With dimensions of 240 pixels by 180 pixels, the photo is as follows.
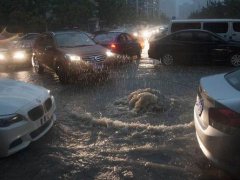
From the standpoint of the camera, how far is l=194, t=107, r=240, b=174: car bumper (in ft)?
12.6

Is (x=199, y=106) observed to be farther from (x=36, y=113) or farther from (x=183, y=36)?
(x=183, y=36)

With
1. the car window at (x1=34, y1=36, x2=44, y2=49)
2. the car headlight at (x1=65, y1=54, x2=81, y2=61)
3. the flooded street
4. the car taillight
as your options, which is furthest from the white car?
the car window at (x1=34, y1=36, x2=44, y2=49)

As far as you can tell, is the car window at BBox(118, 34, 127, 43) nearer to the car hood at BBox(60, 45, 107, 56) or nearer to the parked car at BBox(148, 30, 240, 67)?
the parked car at BBox(148, 30, 240, 67)

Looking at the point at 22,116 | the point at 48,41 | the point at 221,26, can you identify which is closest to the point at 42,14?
the point at 221,26

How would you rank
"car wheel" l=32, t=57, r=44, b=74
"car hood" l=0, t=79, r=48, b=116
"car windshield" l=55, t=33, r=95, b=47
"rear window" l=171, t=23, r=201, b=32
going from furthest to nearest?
"rear window" l=171, t=23, r=201, b=32 → "car wheel" l=32, t=57, r=44, b=74 → "car windshield" l=55, t=33, r=95, b=47 → "car hood" l=0, t=79, r=48, b=116

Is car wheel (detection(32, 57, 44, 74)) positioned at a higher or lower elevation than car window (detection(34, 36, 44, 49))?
lower

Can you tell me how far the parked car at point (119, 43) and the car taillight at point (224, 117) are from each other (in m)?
13.5

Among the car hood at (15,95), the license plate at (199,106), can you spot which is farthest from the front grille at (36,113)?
the license plate at (199,106)

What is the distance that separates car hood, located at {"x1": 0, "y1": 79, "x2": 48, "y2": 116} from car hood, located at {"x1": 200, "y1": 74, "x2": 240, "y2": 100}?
249 cm

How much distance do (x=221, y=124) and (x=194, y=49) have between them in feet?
38.3

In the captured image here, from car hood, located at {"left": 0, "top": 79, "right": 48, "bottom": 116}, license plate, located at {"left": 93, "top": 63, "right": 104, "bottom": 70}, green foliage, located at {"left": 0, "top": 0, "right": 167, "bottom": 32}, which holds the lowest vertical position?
green foliage, located at {"left": 0, "top": 0, "right": 167, "bottom": 32}

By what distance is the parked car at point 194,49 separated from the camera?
14.7m

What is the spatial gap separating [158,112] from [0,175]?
3551 mm

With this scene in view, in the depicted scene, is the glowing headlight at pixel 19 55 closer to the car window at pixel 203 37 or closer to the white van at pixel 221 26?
the white van at pixel 221 26
